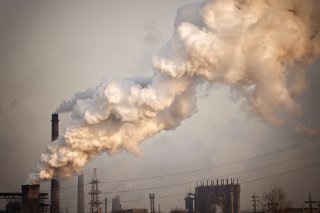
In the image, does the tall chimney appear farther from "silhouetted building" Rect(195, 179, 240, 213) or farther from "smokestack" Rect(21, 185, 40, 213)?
"silhouetted building" Rect(195, 179, 240, 213)

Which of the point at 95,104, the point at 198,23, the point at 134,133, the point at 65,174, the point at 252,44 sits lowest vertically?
the point at 65,174

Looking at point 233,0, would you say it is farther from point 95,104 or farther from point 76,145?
point 76,145

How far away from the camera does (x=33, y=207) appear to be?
5794 centimetres

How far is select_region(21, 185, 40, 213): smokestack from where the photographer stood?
5697 cm

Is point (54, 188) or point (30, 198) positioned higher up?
point (54, 188)

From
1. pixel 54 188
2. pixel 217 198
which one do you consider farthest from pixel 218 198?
pixel 54 188

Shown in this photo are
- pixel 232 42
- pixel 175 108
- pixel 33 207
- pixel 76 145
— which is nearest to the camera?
pixel 232 42

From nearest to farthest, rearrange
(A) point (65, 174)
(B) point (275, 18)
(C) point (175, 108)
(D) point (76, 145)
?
(B) point (275, 18)
(C) point (175, 108)
(D) point (76, 145)
(A) point (65, 174)

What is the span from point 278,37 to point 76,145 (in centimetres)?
2379

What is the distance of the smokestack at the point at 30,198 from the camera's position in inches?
2243

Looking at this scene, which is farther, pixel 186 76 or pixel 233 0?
pixel 186 76

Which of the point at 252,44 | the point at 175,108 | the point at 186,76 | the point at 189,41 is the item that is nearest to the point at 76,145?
the point at 175,108

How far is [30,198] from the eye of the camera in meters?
57.7

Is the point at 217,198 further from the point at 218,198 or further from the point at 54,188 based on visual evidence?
the point at 54,188
